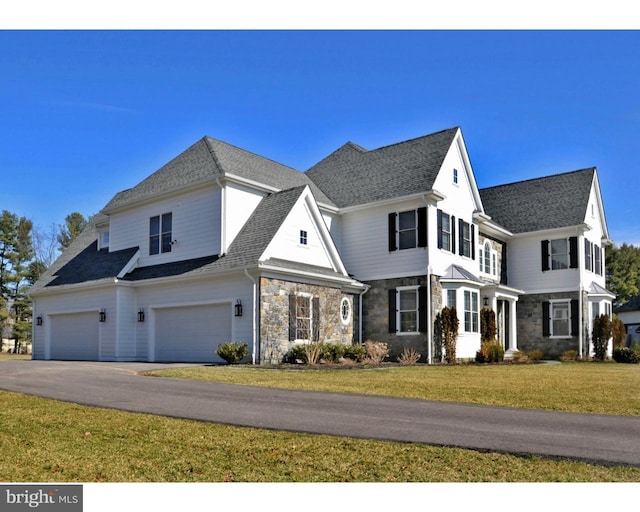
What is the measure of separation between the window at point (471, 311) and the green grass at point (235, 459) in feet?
60.2

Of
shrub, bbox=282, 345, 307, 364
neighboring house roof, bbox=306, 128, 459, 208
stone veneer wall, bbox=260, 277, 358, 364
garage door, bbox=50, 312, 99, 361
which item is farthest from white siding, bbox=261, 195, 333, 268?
garage door, bbox=50, 312, 99, 361

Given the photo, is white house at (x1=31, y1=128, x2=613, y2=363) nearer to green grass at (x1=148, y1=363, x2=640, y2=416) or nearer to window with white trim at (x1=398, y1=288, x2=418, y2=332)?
window with white trim at (x1=398, y1=288, x2=418, y2=332)

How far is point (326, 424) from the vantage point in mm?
9312

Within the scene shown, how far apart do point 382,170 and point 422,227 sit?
4.49 metres

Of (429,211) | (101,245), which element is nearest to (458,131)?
(429,211)

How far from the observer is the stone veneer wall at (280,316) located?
2089 centimetres

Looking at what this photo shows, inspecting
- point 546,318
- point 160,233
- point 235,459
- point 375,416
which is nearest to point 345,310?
point 160,233

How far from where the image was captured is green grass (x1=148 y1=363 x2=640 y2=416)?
11938 mm

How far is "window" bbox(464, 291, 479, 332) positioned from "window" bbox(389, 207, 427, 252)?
316 cm

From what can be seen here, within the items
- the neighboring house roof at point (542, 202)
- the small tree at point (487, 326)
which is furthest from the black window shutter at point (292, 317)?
the neighboring house roof at point (542, 202)

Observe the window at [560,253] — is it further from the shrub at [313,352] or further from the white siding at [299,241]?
the shrub at [313,352]

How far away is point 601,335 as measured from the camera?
31.2 m

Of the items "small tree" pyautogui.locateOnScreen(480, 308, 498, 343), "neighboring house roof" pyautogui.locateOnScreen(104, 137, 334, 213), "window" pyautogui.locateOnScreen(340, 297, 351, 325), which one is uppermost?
"neighboring house roof" pyautogui.locateOnScreen(104, 137, 334, 213)
